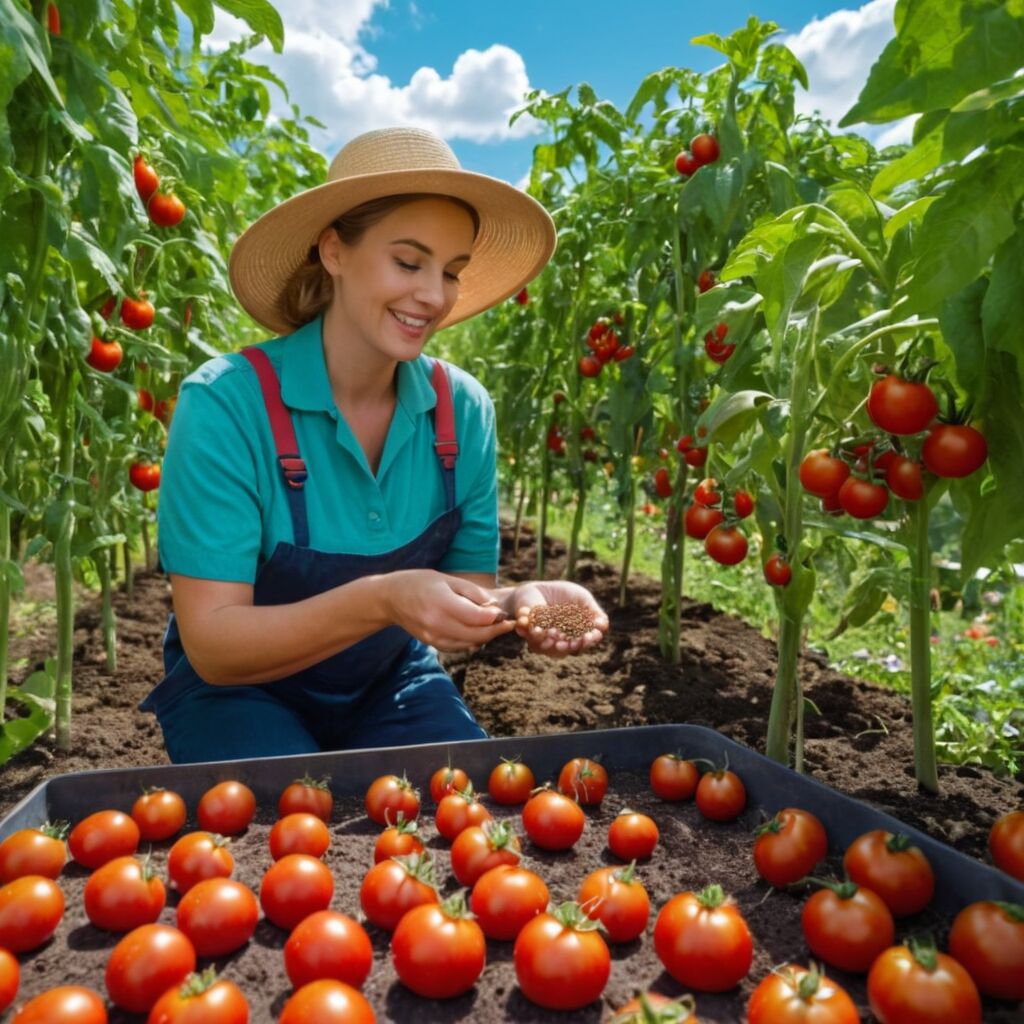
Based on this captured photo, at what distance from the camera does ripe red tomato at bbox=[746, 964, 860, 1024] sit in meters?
1.00

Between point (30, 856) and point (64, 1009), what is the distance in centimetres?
39

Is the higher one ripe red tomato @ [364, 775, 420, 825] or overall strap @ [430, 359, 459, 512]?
overall strap @ [430, 359, 459, 512]

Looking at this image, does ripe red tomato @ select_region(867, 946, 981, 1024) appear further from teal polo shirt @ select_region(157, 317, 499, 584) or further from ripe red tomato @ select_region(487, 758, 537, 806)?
teal polo shirt @ select_region(157, 317, 499, 584)

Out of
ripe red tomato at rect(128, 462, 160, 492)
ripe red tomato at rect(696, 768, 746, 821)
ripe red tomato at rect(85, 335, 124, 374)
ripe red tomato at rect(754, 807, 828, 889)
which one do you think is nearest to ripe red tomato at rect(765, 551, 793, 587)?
ripe red tomato at rect(696, 768, 746, 821)

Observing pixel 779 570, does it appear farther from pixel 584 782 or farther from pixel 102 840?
pixel 102 840

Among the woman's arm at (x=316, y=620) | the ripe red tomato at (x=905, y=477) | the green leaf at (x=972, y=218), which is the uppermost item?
the green leaf at (x=972, y=218)

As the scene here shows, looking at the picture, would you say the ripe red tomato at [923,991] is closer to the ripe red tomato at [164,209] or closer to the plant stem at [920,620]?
the plant stem at [920,620]

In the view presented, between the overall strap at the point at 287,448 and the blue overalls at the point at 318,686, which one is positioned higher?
the overall strap at the point at 287,448

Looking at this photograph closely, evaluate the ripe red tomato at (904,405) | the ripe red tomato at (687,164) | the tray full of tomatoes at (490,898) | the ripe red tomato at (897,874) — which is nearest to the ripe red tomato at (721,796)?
the tray full of tomatoes at (490,898)

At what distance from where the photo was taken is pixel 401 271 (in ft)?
6.74

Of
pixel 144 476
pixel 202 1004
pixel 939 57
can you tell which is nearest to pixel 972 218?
pixel 939 57

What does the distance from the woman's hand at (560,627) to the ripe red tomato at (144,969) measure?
800 millimetres

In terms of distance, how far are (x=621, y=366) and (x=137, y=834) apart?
290 cm

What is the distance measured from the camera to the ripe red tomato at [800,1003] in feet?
3.29
